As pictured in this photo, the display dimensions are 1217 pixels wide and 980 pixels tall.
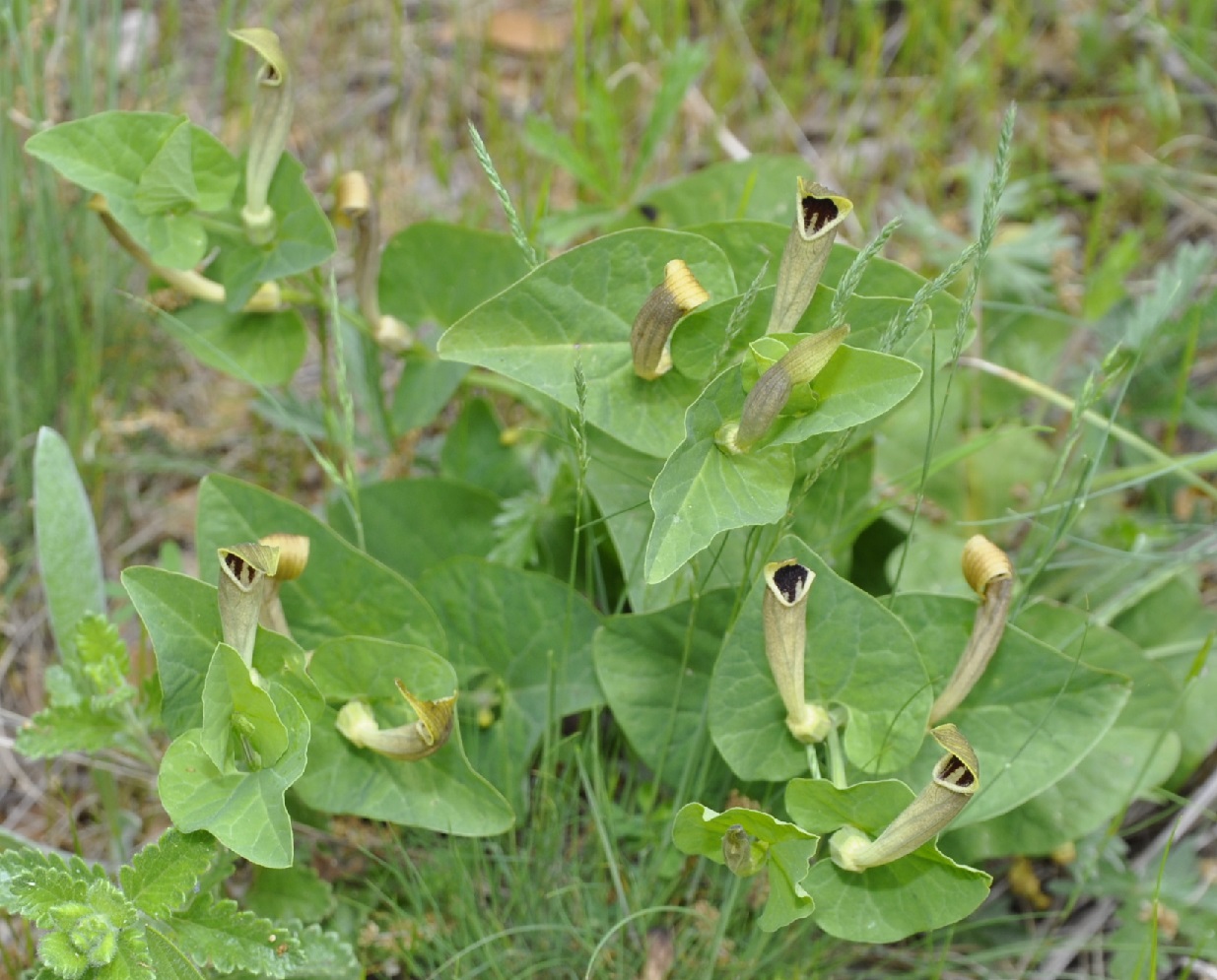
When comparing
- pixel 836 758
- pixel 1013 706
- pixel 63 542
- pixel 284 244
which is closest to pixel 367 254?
pixel 284 244

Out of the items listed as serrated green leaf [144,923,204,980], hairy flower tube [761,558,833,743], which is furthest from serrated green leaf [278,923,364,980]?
hairy flower tube [761,558,833,743]

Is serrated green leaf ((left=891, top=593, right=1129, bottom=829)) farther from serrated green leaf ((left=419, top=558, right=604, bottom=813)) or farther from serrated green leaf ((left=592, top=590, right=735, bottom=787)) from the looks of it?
serrated green leaf ((left=419, top=558, right=604, bottom=813))

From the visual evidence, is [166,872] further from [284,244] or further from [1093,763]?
[1093,763]

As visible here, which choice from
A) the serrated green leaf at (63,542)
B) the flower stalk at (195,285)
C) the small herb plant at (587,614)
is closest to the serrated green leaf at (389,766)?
the small herb plant at (587,614)

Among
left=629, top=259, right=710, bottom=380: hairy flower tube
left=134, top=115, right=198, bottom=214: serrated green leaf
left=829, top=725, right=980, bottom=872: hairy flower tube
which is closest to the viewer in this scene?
left=829, top=725, right=980, bottom=872: hairy flower tube

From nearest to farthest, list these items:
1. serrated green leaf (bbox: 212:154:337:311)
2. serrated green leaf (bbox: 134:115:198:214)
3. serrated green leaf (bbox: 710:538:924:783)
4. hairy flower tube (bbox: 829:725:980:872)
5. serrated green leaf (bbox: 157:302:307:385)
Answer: hairy flower tube (bbox: 829:725:980:872) < serrated green leaf (bbox: 710:538:924:783) < serrated green leaf (bbox: 134:115:198:214) < serrated green leaf (bbox: 212:154:337:311) < serrated green leaf (bbox: 157:302:307:385)

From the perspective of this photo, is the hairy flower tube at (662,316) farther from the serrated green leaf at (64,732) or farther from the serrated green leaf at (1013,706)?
the serrated green leaf at (64,732)

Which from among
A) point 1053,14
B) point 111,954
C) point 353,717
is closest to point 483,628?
point 353,717
